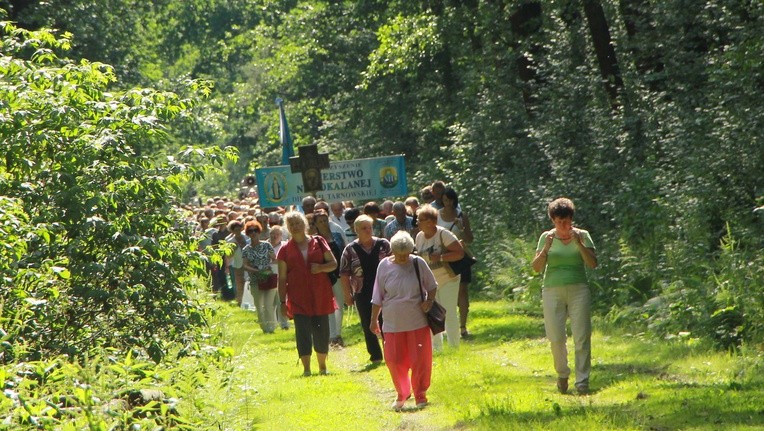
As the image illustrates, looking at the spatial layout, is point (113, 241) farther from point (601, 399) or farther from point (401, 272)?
point (601, 399)

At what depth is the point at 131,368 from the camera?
8211mm

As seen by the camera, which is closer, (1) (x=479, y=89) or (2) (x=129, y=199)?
(2) (x=129, y=199)

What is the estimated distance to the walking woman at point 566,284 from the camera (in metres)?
12.8

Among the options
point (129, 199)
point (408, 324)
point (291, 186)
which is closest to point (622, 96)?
point (291, 186)

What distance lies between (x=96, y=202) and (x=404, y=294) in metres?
3.09

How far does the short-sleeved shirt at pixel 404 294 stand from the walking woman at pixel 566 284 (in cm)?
103

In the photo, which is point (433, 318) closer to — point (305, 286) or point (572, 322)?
point (572, 322)

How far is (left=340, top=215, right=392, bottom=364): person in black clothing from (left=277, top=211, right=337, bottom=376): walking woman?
191 mm

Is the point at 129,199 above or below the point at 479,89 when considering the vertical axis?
below

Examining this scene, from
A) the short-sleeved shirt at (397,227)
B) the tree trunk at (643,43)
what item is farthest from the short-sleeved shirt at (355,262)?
A: the tree trunk at (643,43)

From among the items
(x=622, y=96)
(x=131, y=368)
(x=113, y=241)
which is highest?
(x=622, y=96)

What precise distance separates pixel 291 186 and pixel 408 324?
45.6ft

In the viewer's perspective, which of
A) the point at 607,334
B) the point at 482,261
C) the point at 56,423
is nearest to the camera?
the point at 56,423

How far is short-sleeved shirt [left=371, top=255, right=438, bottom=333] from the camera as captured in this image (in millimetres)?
13164
